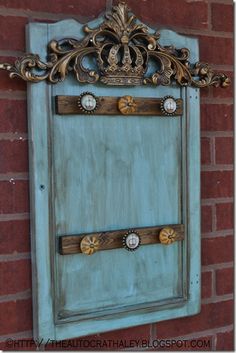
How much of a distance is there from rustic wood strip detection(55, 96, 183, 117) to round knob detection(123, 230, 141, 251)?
0.27 m

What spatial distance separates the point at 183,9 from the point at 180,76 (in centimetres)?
18

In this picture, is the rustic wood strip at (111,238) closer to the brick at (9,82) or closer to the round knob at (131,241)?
the round knob at (131,241)

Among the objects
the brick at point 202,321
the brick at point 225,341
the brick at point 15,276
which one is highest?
the brick at point 15,276

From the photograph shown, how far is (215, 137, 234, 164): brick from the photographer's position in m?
1.36

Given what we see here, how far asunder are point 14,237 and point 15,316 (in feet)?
0.56

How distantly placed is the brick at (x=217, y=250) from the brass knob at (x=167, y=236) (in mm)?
137

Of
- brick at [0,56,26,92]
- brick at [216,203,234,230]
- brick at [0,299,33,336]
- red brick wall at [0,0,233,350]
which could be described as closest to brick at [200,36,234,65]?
red brick wall at [0,0,233,350]

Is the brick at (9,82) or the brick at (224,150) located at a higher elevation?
the brick at (9,82)

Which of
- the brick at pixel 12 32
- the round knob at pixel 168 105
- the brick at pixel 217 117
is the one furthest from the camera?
the brick at pixel 217 117

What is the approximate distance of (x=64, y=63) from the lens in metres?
1.12

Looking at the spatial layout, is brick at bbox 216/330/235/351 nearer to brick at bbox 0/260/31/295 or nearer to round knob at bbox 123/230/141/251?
round knob at bbox 123/230/141/251

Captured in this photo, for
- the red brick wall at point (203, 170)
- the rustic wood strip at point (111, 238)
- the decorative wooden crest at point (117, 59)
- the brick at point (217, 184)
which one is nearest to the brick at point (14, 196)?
the red brick wall at point (203, 170)

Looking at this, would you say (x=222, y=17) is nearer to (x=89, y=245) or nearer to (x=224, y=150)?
(x=224, y=150)

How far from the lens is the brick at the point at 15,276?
1.13 metres
